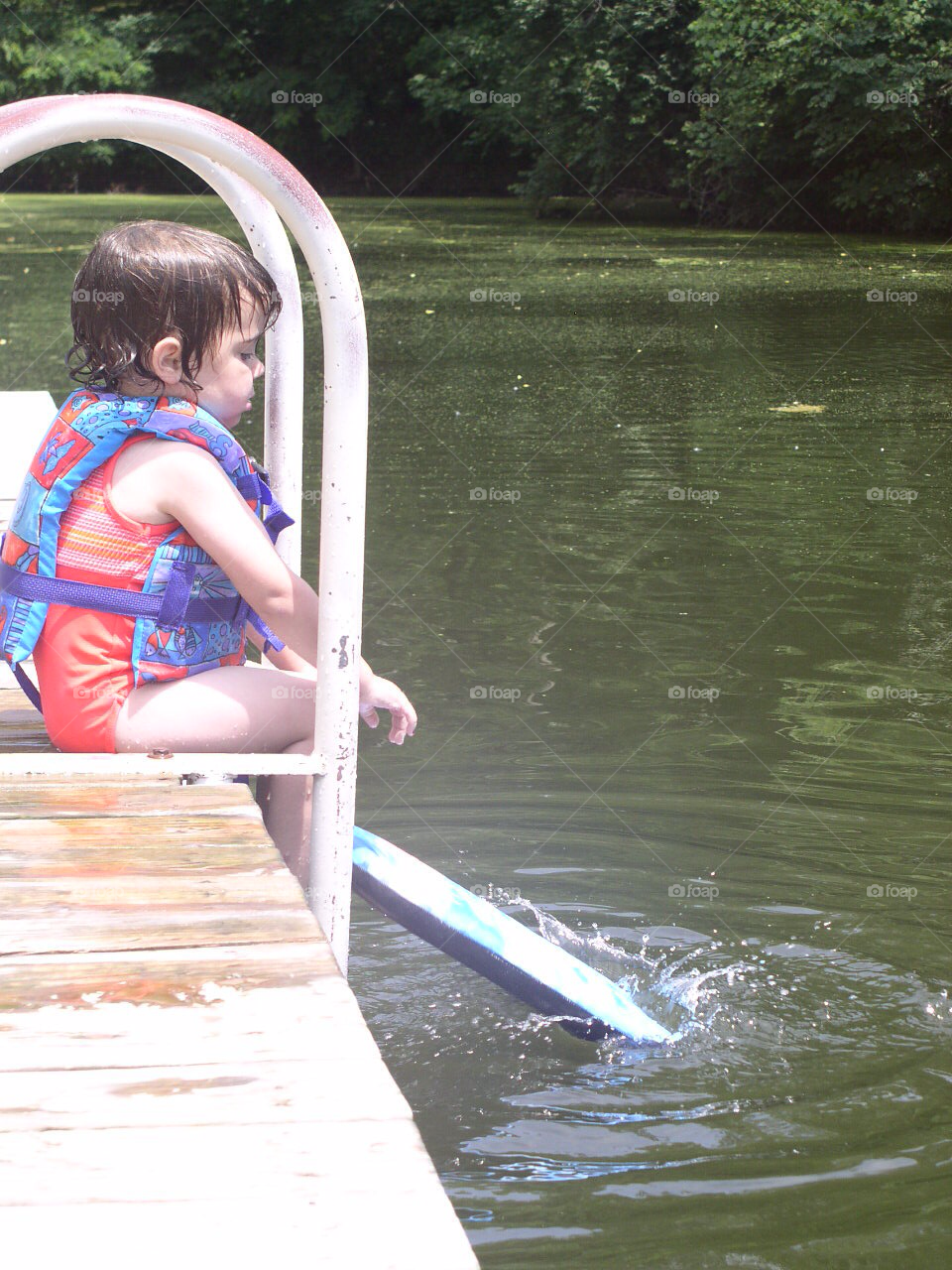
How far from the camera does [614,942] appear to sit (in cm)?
313

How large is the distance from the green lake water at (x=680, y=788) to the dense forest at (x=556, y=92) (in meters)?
Result: 6.48

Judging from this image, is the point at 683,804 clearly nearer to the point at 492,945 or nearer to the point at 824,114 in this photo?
the point at 492,945

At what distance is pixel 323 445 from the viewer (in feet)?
7.45

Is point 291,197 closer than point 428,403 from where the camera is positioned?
Yes

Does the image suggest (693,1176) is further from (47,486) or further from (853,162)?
(853,162)

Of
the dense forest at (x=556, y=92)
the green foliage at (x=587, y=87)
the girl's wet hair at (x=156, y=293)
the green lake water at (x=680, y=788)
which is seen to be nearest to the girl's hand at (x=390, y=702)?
the girl's wet hair at (x=156, y=293)

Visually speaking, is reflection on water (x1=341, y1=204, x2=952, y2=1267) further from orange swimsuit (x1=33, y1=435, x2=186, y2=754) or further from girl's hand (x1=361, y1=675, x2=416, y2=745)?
orange swimsuit (x1=33, y1=435, x2=186, y2=754)

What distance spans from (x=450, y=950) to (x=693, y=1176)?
0.52m

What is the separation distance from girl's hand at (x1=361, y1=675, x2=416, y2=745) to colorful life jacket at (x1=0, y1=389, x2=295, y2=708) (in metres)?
0.25

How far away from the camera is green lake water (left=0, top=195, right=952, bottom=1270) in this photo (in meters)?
2.38

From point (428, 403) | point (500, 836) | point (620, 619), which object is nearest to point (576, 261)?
point (428, 403)

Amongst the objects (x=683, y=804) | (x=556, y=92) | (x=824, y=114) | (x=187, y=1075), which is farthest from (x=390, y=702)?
(x=556, y=92)

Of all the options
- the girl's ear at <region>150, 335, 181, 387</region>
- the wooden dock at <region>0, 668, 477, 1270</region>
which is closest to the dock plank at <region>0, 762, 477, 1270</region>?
the wooden dock at <region>0, 668, 477, 1270</region>

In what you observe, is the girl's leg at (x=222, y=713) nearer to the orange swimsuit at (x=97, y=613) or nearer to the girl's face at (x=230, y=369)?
the orange swimsuit at (x=97, y=613)
